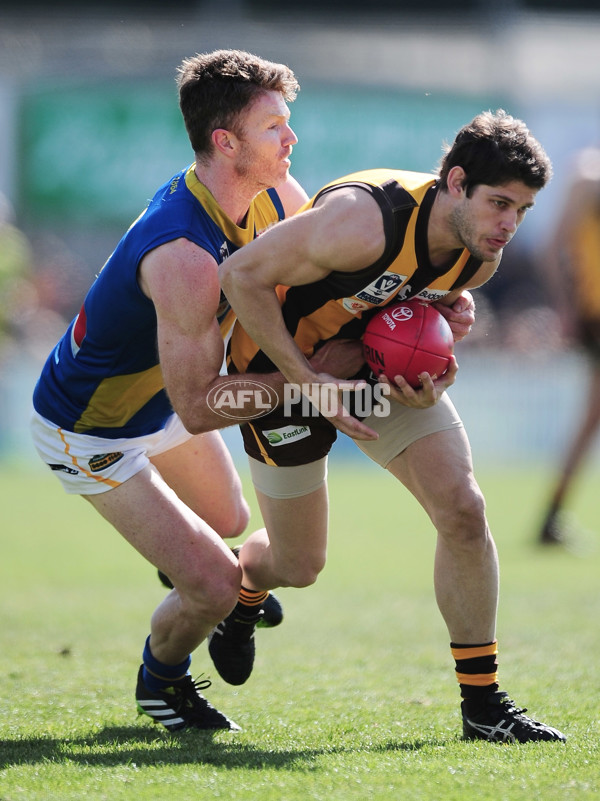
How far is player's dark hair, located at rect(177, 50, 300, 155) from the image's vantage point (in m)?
4.56

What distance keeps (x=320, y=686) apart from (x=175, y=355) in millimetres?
2045

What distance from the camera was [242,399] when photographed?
4430 mm

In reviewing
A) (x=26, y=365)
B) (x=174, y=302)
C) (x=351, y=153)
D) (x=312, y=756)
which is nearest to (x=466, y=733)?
(x=312, y=756)

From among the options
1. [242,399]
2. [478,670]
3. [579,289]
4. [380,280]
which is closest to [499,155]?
[380,280]

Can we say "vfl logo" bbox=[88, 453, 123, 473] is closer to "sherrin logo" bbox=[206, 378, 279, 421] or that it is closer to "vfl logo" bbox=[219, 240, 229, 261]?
"sherrin logo" bbox=[206, 378, 279, 421]

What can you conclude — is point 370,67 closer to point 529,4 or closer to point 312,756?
point 529,4

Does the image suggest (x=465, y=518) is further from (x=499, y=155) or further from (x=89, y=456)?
(x=89, y=456)

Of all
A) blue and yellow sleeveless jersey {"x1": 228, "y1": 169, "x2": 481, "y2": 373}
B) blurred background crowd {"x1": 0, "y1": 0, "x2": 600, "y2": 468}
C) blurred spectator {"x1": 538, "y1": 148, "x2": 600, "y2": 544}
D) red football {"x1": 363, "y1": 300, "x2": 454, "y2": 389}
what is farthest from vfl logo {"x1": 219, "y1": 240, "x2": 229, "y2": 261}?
blurred background crowd {"x1": 0, "y1": 0, "x2": 600, "y2": 468}

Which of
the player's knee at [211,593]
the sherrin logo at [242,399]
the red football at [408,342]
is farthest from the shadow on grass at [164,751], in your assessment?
the red football at [408,342]

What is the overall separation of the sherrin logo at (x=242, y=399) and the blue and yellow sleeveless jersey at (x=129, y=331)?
0.42 meters

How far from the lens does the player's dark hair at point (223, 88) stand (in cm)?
→ 456

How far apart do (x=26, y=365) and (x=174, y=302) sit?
14.1 m

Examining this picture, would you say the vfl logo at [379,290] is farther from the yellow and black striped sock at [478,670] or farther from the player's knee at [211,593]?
the yellow and black striped sock at [478,670]

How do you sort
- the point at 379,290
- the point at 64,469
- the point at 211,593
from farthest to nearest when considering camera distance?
1. the point at 64,469
2. the point at 211,593
3. the point at 379,290
